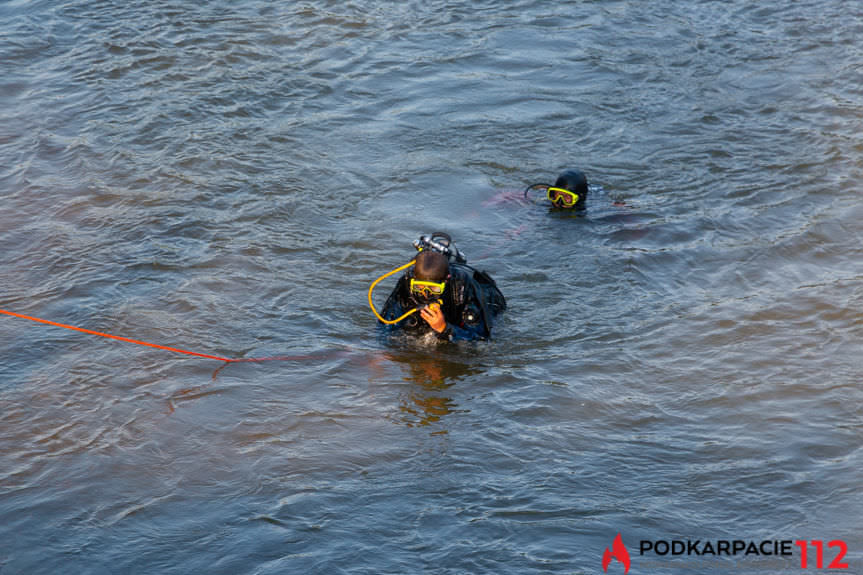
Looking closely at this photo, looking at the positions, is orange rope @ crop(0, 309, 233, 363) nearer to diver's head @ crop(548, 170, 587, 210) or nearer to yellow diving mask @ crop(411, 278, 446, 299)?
yellow diving mask @ crop(411, 278, 446, 299)

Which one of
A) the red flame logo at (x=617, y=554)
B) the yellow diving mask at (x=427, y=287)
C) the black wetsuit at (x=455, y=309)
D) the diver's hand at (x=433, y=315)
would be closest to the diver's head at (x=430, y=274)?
the yellow diving mask at (x=427, y=287)

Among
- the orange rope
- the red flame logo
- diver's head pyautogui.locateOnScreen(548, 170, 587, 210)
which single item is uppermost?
diver's head pyautogui.locateOnScreen(548, 170, 587, 210)

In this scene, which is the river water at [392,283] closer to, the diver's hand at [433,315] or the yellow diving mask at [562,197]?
the yellow diving mask at [562,197]

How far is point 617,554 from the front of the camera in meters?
4.27

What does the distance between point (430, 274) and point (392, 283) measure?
6.16 feet

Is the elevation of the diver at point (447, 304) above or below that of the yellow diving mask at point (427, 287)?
below

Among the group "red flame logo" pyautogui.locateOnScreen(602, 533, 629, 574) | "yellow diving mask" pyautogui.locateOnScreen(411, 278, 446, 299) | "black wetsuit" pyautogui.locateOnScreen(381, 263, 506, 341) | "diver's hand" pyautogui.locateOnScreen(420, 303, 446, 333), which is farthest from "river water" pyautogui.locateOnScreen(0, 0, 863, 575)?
"yellow diving mask" pyautogui.locateOnScreen(411, 278, 446, 299)

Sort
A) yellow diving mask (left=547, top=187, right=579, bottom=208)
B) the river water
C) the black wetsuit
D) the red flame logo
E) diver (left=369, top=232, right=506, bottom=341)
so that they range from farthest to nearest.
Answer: yellow diving mask (left=547, top=187, right=579, bottom=208) < the black wetsuit < diver (left=369, top=232, right=506, bottom=341) < the river water < the red flame logo

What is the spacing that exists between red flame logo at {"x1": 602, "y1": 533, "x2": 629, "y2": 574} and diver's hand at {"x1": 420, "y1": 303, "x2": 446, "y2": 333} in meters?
1.88

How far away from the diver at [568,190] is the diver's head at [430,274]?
254cm

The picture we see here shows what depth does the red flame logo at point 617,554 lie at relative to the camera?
4186 mm

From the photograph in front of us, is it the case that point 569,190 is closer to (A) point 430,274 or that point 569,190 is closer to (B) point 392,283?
(B) point 392,283

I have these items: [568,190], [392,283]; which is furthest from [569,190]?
[392,283]

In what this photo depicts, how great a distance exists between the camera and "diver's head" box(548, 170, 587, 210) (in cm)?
805
